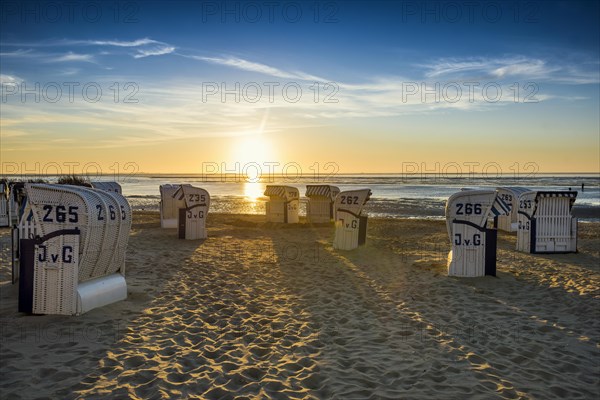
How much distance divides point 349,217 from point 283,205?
8.28 metres

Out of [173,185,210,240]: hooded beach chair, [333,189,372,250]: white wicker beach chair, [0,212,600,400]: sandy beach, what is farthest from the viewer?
[173,185,210,240]: hooded beach chair

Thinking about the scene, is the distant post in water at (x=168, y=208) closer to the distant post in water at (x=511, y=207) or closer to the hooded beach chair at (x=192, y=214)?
the hooded beach chair at (x=192, y=214)

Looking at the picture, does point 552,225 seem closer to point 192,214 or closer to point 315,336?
point 315,336

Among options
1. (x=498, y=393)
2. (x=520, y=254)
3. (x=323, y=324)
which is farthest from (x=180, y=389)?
(x=520, y=254)

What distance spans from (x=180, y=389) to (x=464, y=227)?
7932 mm

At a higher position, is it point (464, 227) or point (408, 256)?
point (464, 227)

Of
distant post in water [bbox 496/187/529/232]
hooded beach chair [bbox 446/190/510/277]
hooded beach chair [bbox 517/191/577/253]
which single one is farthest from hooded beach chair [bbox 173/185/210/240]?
distant post in water [bbox 496/187/529/232]

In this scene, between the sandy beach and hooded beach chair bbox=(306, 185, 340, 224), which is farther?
hooded beach chair bbox=(306, 185, 340, 224)

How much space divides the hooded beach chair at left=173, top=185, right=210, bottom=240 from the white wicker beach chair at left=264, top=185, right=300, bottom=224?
626 centimetres

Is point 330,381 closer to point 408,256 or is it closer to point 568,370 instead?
point 568,370

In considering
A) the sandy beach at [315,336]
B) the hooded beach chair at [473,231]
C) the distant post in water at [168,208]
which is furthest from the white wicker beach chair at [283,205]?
the hooded beach chair at [473,231]

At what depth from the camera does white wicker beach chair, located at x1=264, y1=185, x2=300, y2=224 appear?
23.1m

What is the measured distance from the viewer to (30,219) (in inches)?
334

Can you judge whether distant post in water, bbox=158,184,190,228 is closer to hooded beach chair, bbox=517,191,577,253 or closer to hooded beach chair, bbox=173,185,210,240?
hooded beach chair, bbox=173,185,210,240
